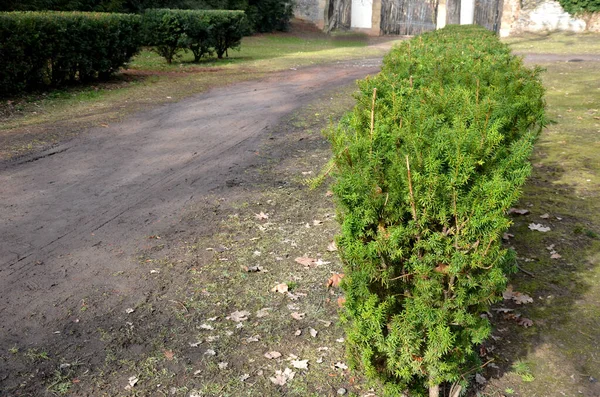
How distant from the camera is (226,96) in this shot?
44.0 feet

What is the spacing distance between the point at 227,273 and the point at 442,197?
2.44 m

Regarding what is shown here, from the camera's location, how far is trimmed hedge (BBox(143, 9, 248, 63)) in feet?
59.8

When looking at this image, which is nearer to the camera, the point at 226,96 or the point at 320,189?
the point at 320,189

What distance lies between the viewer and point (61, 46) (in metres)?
13.3

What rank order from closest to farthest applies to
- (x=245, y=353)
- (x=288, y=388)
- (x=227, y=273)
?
(x=288, y=388) < (x=245, y=353) < (x=227, y=273)

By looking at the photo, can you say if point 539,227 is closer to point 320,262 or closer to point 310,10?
point 320,262

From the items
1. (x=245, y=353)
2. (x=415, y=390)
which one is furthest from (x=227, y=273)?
(x=415, y=390)

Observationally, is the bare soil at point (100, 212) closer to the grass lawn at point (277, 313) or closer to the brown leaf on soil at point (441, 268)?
the grass lawn at point (277, 313)

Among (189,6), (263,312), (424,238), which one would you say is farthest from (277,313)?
(189,6)

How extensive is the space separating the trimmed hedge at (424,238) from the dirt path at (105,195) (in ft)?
6.85

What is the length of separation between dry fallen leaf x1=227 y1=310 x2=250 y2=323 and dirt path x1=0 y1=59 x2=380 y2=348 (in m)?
0.76

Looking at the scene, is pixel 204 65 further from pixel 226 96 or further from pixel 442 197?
pixel 442 197

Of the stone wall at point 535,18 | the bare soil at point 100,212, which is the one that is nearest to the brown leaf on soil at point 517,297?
the bare soil at point 100,212

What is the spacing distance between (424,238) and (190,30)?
659 inches
